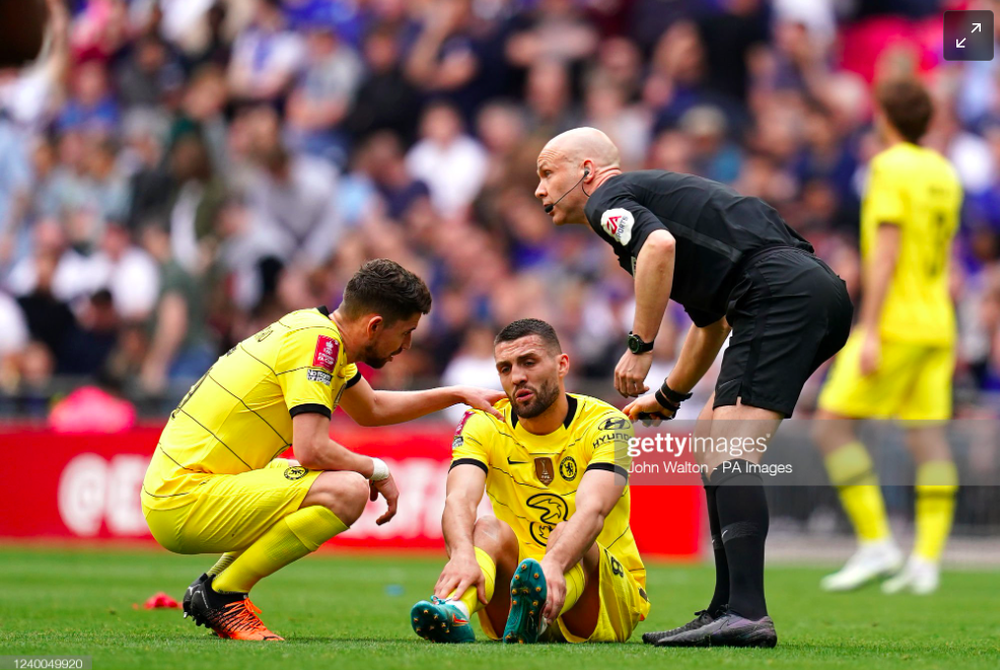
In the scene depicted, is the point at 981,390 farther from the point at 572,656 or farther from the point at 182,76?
the point at 182,76

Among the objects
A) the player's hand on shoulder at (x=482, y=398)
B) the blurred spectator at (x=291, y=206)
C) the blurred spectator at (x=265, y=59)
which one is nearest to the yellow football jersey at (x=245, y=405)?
the player's hand on shoulder at (x=482, y=398)

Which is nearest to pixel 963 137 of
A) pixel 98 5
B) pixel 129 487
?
pixel 129 487

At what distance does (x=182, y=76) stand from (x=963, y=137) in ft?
31.4

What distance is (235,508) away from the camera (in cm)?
558

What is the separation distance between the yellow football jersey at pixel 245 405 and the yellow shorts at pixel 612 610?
117 cm

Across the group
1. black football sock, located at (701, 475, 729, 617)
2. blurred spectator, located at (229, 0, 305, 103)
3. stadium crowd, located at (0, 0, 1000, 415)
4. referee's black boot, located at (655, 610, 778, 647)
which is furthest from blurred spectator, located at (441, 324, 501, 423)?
referee's black boot, located at (655, 610, 778, 647)

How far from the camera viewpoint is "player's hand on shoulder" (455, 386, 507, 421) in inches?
235

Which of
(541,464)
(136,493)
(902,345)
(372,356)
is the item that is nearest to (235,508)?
(372,356)

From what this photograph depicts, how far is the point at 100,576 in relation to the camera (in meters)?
9.71

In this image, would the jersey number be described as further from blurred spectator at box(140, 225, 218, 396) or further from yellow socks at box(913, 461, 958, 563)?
blurred spectator at box(140, 225, 218, 396)

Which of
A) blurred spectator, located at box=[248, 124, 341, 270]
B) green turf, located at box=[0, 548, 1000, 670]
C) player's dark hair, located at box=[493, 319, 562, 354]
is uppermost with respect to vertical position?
blurred spectator, located at box=[248, 124, 341, 270]

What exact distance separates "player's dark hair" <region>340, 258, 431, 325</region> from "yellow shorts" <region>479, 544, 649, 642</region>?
1.15 meters

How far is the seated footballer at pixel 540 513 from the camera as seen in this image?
5242 millimetres

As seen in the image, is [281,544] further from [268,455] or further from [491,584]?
[491,584]
